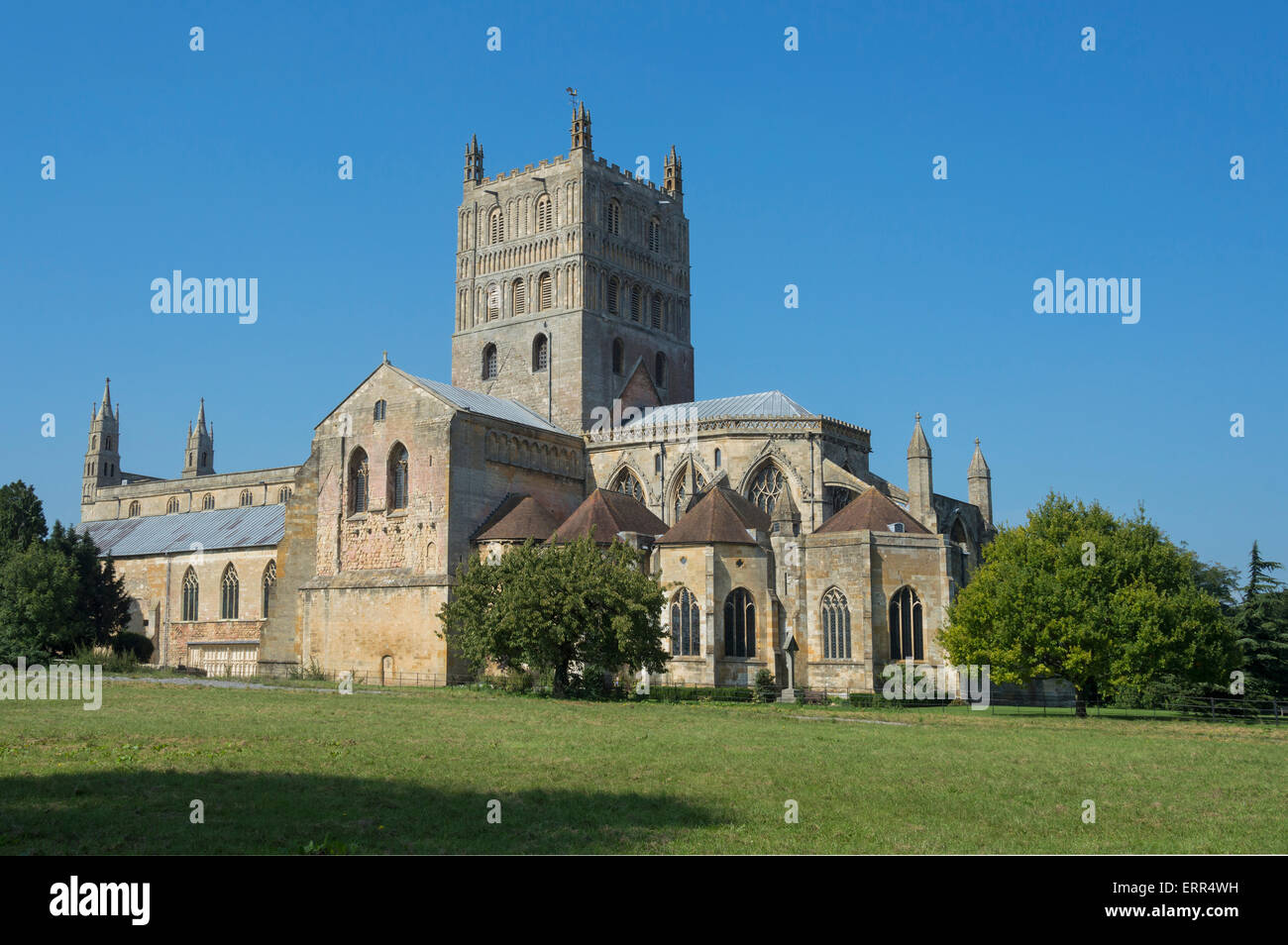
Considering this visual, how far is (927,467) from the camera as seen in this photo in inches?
2083

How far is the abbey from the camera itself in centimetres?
4812

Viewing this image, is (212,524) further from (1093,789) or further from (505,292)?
(1093,789)

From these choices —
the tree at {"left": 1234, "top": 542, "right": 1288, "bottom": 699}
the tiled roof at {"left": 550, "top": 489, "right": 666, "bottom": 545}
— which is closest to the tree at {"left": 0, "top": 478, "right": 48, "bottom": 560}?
the tiled roof at {"left": 550, "top": 489, "right": 666, "bottom": 545}

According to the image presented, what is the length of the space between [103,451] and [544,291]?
5705cm

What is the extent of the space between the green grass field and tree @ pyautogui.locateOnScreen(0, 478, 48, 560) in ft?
112

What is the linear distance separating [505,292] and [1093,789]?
188 ft

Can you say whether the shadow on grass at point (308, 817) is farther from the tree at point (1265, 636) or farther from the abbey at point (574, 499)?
the tree at point (1265, 636)

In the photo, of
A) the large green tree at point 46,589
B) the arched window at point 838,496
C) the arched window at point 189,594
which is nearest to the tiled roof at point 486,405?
the arched window at point 838,496

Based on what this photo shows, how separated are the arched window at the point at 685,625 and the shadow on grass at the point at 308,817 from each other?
103ft

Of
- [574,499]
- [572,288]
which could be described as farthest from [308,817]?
[572,288]

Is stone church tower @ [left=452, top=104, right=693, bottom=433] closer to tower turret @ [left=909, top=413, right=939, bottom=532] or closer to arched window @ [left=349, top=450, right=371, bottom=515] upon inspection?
arched window @ [left=349, top=450, right=371, bottom=515]

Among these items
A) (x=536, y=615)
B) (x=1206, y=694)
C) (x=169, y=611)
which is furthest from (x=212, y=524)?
(x=1206, y=694)

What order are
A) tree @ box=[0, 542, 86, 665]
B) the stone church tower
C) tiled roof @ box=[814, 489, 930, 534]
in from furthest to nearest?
the stone church tower
tree @ box=[0, 542, 86, 665]
tiled roof @ box=[814, 489, 930, 534]
